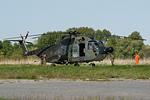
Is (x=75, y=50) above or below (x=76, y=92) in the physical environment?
above

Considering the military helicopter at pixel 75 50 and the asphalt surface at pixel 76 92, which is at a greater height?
the military helicopter at pixel 75 50

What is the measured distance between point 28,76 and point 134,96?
1297cm

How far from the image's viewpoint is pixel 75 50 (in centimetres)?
4616

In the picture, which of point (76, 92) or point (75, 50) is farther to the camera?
point (75, 50)

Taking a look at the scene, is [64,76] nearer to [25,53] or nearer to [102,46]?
[102,46]

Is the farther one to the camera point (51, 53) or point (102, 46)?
point (51, 53)

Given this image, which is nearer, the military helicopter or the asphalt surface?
the asphalt surface

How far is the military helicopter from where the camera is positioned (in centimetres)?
4459

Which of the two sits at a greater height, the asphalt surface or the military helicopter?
the military helicopter

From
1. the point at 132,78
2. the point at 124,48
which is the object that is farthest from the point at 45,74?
the point at 124,48

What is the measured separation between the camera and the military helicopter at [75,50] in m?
44.6

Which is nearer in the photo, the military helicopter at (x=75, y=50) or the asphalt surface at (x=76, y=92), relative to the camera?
the asphalt surface at (x=76, y=92)

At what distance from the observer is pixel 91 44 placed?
4481 centimetres

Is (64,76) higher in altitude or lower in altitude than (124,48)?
lower
